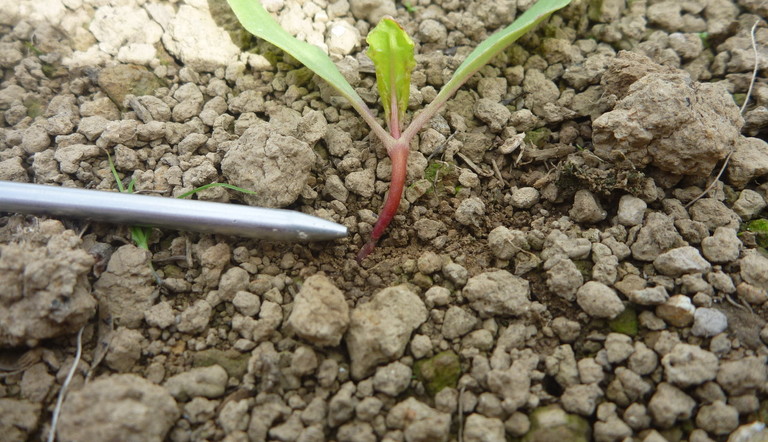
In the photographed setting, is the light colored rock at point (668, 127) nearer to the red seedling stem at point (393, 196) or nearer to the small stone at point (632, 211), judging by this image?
the small stone at point (632, 211)

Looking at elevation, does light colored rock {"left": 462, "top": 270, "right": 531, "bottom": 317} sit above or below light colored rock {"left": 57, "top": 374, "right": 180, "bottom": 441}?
above

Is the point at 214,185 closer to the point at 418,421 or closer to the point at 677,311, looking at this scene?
the point at 418,421

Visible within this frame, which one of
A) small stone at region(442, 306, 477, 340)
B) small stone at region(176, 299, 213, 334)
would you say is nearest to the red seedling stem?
small stone at region(442, 306, 477, 340)

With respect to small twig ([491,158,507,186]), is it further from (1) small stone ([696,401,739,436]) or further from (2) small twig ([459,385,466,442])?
(1) small stone ([696,401,739,436])

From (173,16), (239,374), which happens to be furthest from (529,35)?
(239,374)

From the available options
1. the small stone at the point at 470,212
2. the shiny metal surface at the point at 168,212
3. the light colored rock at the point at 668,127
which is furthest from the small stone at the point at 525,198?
the shiny metal surface at the point at 168,212

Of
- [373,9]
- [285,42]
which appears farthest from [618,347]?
[373,9]
